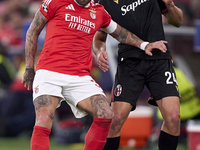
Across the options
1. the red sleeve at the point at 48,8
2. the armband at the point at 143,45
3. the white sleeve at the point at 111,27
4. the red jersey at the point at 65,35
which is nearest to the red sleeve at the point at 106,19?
the white sleeve at the point at 111,27

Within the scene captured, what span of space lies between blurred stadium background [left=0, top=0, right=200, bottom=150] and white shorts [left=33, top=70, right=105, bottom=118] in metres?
2.29

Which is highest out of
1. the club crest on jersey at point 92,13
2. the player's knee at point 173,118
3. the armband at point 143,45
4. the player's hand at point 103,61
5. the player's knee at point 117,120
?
the club crest on jersey at point 92,13

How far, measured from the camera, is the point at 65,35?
4062 mm

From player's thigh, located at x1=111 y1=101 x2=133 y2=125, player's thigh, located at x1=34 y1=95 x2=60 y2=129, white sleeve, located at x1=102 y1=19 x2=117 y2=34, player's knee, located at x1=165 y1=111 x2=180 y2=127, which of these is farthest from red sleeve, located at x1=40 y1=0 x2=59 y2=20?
player's knee, located at x1=165 y1=111 x2=180 y2=127

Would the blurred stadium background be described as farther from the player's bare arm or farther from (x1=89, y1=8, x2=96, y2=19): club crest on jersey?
(x1=89, y1=8, x2=96, y2=19): club crest on jersey

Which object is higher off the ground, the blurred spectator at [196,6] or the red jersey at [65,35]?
the red jersey at [65,35]

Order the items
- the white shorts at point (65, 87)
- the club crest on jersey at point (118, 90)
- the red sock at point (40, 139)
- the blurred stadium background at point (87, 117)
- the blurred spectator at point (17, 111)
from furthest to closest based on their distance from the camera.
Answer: the blurred spectator at point (17, 111) < the blurred stadium background at point (87, 117) < the club crest on jersey at point (118, 90) < the white shorts at point (65, 87) < the red sock at point (40, 139)

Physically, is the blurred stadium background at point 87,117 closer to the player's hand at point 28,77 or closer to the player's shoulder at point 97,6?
the player's shoulder at point 97,6

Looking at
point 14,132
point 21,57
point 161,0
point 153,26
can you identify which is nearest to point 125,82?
point 153,26

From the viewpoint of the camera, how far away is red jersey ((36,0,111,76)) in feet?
13.3

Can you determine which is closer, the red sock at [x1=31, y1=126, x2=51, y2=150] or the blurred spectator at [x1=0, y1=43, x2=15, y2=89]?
the red sock at [x1=31, y1=126, x2=51, y2=150]

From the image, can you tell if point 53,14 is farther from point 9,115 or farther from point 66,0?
point 9,115

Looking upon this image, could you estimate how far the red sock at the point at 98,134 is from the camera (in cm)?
398

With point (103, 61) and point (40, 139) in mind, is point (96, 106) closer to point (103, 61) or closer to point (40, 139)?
point (103, 61)
